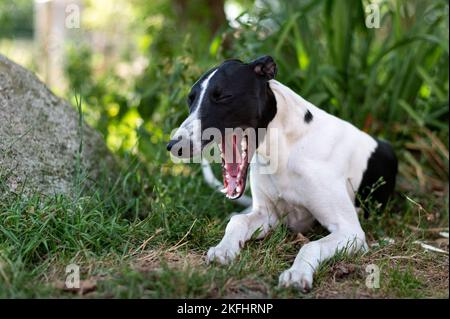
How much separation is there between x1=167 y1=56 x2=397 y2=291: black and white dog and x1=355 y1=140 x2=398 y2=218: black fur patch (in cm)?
2

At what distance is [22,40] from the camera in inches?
590

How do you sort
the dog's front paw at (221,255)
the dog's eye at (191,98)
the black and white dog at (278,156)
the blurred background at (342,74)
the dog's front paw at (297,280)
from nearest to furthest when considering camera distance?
1. the dog's front paw at (297,280)
2. the dog's front paw at (221,255)
3. the black and white dog at (278,156)
4. the dog's eye at (191,98)
5. the blurred background at (342,74)

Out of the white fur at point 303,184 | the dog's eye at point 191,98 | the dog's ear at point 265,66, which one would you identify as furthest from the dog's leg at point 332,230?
the dog's eye at point 191,98

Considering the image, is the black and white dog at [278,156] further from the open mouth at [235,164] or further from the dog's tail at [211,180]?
the dog's tail at [211,180]

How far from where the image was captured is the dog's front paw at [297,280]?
2.80 meters

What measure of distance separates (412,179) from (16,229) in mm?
3073

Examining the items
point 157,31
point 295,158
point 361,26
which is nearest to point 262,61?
point 295,158

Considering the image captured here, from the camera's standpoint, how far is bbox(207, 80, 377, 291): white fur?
3402 mm

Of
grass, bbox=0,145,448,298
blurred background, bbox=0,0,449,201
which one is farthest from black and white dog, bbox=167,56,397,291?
blurred background, bbox=0,0,449,201

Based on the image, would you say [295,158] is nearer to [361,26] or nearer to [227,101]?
[227,101]

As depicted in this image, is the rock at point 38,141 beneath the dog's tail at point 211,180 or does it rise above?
above

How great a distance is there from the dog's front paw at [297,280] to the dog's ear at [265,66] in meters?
1.00

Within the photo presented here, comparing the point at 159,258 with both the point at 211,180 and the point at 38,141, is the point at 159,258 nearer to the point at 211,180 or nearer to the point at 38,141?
the point at 38,141

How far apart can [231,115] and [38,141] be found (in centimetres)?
131
